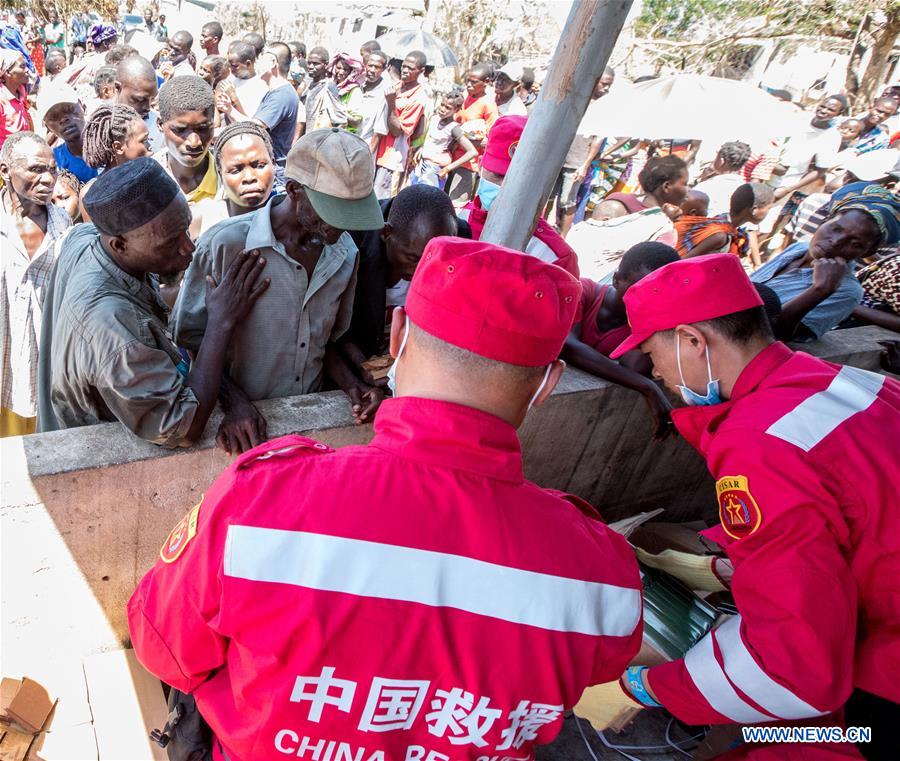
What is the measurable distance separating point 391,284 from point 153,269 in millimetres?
1218

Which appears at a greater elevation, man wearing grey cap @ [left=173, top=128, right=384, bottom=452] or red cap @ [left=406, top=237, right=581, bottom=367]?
red cap @ [left=406, top=237, right=581, bottom=367]

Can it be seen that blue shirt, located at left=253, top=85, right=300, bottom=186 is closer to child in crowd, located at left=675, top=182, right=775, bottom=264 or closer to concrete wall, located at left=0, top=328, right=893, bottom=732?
child in crowd, located at left=675, top=182, right=775, bottom=264

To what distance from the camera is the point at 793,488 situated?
5.69 feet

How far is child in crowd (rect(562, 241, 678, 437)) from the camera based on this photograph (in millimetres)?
3100

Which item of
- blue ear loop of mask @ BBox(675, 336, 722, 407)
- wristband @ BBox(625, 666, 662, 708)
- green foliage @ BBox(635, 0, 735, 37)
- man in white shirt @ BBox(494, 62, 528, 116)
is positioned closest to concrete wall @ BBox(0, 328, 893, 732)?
blue ear loop of mask @ BBox(675, 336, 722, 407)

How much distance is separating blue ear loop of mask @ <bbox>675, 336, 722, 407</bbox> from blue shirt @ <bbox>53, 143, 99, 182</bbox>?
4177mm

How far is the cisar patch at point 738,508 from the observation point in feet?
5.85

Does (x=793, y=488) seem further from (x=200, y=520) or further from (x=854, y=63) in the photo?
(x=854, y=63)

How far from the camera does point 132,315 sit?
188cm

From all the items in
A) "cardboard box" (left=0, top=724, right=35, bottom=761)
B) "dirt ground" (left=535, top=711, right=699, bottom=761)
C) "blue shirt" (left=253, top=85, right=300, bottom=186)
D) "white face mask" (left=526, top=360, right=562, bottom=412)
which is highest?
"white face mask" (left=526, top=360, right=562, bottom=412)

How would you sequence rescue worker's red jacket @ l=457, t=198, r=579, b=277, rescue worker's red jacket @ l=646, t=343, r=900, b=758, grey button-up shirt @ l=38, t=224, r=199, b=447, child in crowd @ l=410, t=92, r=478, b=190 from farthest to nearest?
child in crowd @ l=410, t=92, r=478, b=190 → rescue worker's red jacket @ l=457, t=198, r=579, b=277 → grey button-up shirt @ l=38, t=224, r=199, b=447 → rescue worker's red jacket @ l=646, t=343, r=900, b=758

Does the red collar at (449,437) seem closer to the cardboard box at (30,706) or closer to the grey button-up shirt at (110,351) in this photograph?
the grey button-up shirt at (110,351)


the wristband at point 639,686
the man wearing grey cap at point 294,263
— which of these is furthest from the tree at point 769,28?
the wristband at point 639,686

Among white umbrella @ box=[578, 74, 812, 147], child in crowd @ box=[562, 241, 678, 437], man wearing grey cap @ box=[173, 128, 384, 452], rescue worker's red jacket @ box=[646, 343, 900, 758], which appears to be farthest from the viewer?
white umbrella @ box=[578, 74, 812, 147]
